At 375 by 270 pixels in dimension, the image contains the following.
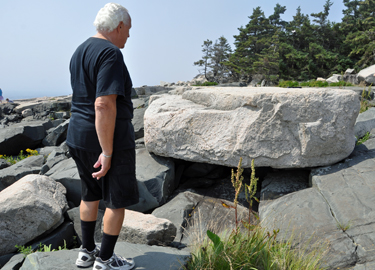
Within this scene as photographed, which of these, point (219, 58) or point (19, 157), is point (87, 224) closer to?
point (19, 157)

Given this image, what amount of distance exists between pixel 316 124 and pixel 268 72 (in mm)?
23186

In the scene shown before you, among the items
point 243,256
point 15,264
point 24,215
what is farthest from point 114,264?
point 24,215

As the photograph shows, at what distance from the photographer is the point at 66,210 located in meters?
3.75

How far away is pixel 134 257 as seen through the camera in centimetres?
246

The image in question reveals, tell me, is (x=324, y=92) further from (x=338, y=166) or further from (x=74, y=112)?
(x=74, y=112)

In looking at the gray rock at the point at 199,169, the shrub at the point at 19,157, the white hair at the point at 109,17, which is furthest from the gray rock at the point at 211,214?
the shrub at the point at 19,157

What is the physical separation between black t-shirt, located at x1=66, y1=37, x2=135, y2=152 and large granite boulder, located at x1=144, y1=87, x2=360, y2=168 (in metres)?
2.06

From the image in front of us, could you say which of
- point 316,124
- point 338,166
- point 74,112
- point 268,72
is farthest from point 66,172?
point 268,72

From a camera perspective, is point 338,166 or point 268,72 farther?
point 268,72

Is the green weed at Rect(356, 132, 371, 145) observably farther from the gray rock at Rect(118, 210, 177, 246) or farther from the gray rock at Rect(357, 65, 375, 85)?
the gray rock at Rect(357, 65, 375, 85)

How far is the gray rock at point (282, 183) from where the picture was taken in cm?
404

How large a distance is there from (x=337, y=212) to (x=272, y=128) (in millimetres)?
1307

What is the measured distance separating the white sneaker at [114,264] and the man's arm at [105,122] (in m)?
0.73

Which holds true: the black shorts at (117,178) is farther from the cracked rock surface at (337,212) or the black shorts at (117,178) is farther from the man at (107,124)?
the cracked rock surface at (337,212)
